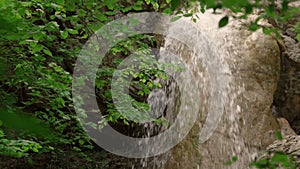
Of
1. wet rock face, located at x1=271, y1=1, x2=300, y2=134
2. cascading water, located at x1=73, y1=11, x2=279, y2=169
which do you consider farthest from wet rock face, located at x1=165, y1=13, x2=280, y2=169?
wet rock face, located at x1=271, y1=1, x2=300, y2=134

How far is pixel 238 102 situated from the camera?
14.4 feet

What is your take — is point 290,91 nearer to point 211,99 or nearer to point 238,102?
point 238,102

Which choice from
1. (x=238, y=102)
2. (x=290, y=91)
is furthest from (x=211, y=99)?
(x=290, y=91)

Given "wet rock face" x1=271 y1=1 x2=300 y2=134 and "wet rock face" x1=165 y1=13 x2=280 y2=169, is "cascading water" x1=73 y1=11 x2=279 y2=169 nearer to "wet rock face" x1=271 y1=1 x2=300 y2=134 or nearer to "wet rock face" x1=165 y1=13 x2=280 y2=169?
"wet rock face" x1=165 y1=13 x2=280 y2=169

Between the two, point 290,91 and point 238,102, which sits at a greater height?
point 238,102

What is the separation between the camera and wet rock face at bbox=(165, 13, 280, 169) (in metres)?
4.07

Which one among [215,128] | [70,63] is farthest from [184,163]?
[70,63]

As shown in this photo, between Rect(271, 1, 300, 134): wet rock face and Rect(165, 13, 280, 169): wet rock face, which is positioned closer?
Rect(165, 13, 280, 169): wet rock face

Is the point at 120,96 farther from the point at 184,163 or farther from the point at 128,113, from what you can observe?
the point at 184,163

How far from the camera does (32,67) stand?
107 inches

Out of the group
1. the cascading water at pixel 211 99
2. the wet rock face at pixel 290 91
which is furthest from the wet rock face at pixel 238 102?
the wet rock face at pixel 290 91

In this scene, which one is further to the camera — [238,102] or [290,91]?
[290,91]

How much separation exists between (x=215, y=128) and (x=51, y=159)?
A: 2496 millimetres

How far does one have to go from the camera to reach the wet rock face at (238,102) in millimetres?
4066
